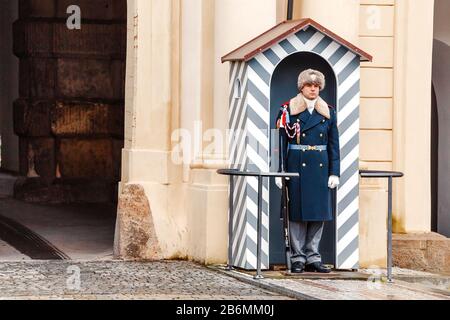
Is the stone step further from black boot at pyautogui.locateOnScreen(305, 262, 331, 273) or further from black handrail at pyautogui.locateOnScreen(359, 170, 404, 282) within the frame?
black handrail at pyautogui.locateOnScreen(359, 170, 404, 282)

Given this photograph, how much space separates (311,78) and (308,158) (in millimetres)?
664

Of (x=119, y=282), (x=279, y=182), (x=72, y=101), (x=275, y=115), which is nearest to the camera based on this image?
(x=119, y=282)

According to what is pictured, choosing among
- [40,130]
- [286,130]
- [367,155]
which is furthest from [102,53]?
[286,130]

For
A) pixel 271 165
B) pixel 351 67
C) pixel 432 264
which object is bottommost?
pixel 432 264

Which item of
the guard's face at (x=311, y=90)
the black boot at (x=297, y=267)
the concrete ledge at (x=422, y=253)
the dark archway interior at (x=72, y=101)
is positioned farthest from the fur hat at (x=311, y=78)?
the dark archway interior at (x=72, y=101)

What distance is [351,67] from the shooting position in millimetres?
12875

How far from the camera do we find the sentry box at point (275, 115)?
12.7 m

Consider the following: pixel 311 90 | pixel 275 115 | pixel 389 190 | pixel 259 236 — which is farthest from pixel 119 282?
pixel 389 190

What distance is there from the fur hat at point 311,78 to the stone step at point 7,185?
27.5 feet

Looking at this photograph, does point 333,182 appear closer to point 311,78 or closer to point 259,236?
point 259,236

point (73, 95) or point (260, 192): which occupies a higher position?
point (73, 95)

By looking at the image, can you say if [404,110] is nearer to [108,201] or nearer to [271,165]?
[271,165]

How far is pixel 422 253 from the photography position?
14.3 metres

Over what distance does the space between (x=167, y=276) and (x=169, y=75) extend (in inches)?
93.9
